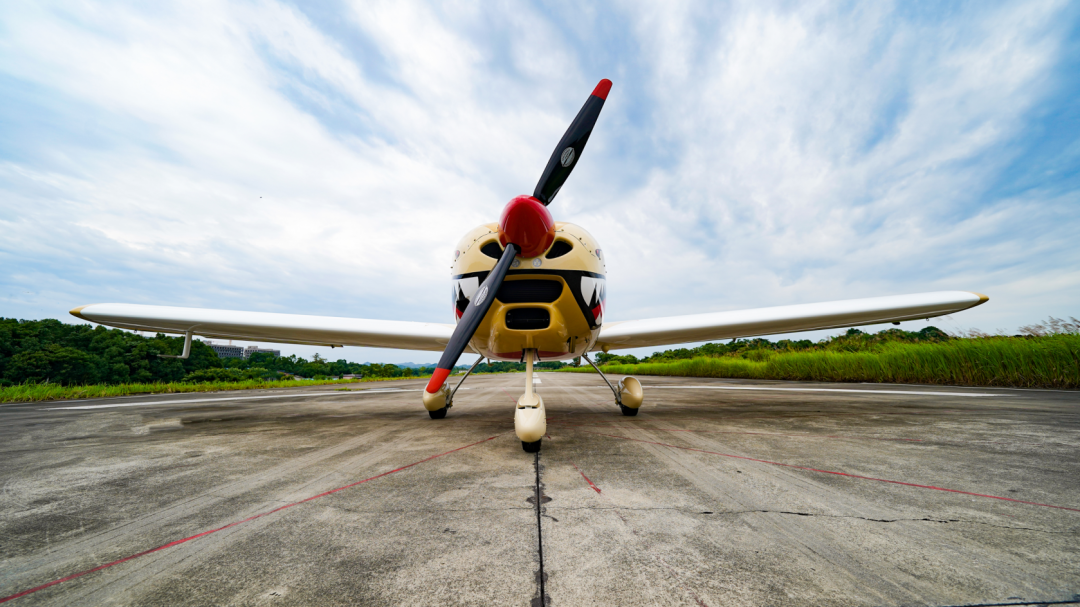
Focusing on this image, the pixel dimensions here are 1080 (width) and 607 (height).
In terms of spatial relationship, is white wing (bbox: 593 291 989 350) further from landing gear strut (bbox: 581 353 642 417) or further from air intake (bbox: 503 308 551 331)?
air intake (bbox: 503 308 551 331)

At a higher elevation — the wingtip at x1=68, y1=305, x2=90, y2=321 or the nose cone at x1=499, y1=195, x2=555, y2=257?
the nose cone at x1=499, y1=195, x2=555, y2=257

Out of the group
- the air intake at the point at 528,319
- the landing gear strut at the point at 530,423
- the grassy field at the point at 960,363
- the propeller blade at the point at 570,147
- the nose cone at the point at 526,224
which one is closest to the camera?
the landing gear strut at the point at 530,423

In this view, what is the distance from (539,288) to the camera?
372 centimetres

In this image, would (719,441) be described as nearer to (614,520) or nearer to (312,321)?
(614,520)

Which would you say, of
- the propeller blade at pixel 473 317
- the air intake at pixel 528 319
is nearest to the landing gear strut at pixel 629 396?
the air intake at pixel 528 319

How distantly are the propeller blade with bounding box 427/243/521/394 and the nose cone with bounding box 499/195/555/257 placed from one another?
0.11 meters

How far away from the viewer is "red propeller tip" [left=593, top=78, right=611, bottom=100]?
3.76 meters

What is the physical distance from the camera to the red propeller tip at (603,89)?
3762 millimetres

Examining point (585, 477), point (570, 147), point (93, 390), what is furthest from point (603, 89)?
point (93, 390)

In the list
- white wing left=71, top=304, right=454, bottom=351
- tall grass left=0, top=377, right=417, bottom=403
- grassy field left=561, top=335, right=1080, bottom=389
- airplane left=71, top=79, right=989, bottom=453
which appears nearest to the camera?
airplane left=71, top=79, right=989, bottom=453

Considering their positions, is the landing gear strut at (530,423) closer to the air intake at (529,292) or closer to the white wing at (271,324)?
the air intake at (529,292)

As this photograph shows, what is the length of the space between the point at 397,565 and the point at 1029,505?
2994mm

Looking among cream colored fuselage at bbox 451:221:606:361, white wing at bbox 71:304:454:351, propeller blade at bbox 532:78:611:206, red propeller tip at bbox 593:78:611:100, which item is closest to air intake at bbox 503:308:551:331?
cream colored fuselage at bbox 451:221:606:361

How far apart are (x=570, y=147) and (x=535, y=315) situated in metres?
1.75
